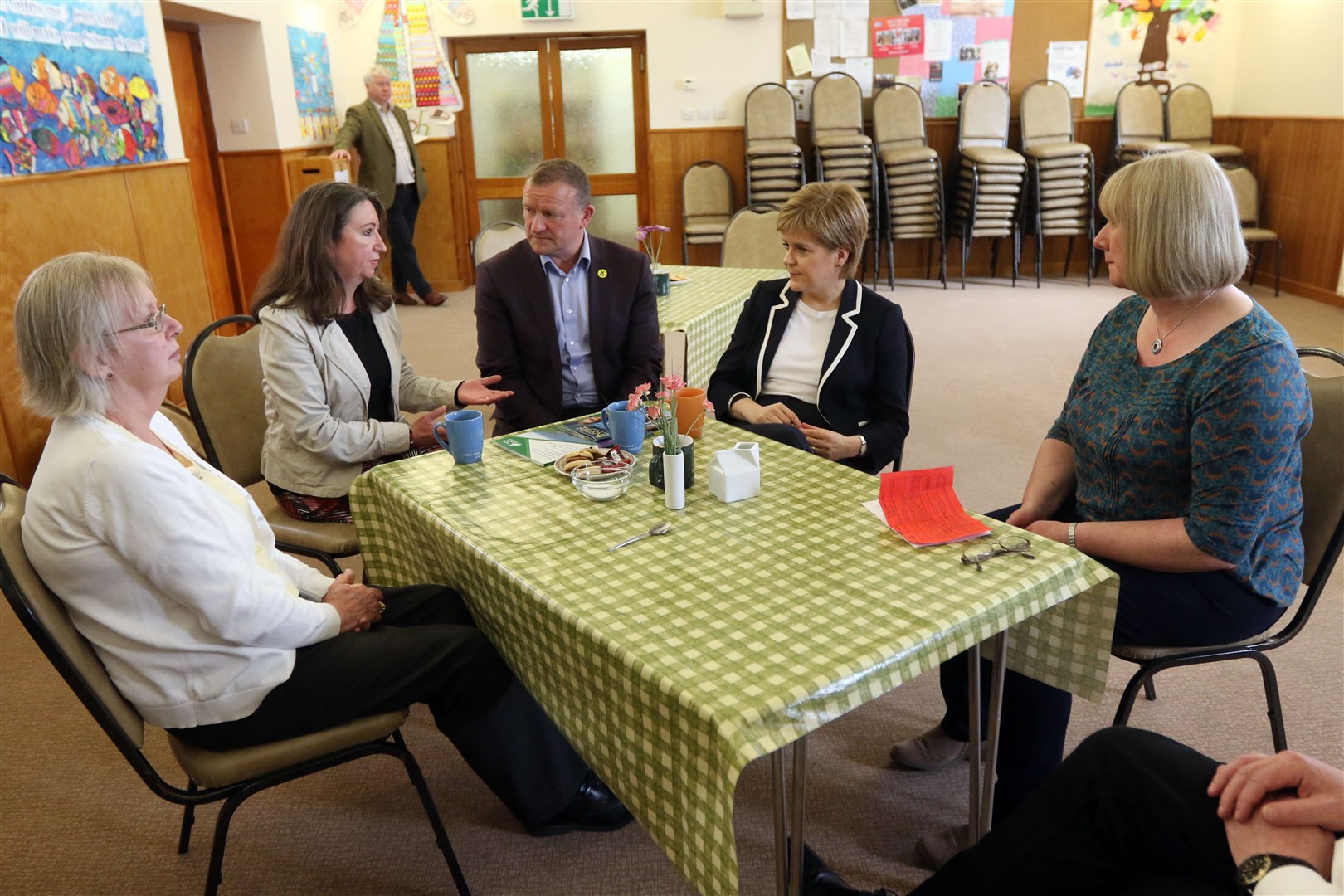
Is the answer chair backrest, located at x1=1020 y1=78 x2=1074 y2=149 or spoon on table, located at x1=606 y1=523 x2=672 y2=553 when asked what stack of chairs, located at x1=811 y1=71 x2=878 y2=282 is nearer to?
chair backrest, located at x1=1020 y1=78 x2=1074 y2=149

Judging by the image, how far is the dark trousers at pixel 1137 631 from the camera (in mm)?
1679

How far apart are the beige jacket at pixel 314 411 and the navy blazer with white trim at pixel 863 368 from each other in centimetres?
88

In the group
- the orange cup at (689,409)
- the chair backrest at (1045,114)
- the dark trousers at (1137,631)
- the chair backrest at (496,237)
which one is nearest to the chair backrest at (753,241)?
the chair backrest at (496,237)

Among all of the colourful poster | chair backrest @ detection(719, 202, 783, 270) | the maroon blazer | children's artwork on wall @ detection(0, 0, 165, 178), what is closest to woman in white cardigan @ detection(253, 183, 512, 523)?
the maroon blazer

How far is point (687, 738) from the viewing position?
1.17m

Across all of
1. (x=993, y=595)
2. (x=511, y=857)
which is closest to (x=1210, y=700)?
(x=993, y=595)

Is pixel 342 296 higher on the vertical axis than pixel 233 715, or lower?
higher

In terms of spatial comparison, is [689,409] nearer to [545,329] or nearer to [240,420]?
[545,329]

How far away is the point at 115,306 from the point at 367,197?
1041mm

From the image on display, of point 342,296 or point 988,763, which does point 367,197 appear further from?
point 988,763

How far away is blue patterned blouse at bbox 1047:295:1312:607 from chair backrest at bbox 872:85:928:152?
5.54m

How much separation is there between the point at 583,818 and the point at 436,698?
1.44 feet

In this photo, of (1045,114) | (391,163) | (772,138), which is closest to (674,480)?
(391,163)

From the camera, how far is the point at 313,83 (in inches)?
261
